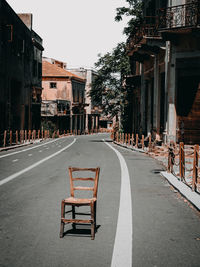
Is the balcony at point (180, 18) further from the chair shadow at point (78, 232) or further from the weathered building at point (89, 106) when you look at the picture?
the weathered building at point (89, 106)

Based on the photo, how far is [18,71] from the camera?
38.9 m

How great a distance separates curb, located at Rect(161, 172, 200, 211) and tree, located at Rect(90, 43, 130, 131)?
29.6 meters

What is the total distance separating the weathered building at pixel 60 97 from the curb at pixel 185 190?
46.7 m

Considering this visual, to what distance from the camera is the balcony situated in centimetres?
2097

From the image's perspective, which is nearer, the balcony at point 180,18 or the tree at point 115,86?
Result: the balcony at point 180,18

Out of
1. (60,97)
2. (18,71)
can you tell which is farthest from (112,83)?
(60,97)

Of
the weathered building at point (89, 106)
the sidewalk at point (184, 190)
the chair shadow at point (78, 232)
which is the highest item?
the weathered building at point (89, 106)

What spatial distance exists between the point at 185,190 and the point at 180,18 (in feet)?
46.4

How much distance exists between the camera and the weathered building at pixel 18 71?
1288 inches

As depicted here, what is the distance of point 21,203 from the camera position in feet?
29.1

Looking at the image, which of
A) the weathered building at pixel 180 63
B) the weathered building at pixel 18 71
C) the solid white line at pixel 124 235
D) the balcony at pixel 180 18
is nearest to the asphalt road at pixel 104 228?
the solid white line at pixel 124 235

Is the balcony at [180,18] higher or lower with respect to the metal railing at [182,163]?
higher

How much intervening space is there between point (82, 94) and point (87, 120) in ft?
24.9

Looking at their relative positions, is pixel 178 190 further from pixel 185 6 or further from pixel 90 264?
pixel 185 6
